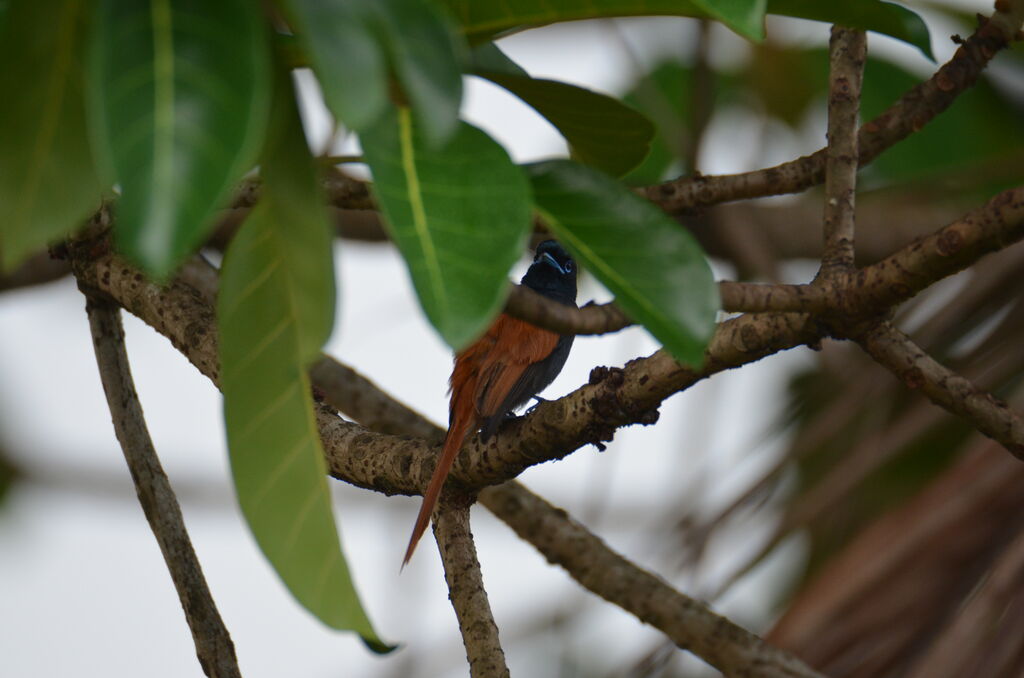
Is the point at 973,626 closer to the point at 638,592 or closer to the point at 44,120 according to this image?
the point at 638,592

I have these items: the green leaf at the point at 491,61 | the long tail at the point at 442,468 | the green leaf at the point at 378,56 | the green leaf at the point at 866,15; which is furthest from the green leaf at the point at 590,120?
the long tail at the point at 442,468

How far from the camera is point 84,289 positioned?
6.59 ft

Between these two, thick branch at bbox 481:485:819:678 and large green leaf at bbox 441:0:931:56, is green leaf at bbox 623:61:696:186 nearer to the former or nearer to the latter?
thick branch at bbox 481:485:819:678

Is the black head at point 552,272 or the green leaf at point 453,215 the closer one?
the green leaf at point 453,215

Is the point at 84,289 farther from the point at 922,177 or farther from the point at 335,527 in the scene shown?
the point at 922,177

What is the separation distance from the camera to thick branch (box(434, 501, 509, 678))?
1.61 metres

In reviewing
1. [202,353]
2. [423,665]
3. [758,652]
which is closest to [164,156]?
[202,353]

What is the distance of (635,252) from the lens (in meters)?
0.97

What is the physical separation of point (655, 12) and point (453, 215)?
1.30 ft

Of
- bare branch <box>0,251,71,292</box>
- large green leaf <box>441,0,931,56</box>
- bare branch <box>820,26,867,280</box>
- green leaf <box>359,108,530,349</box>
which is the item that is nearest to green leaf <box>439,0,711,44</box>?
large green leaf <box>441,0,931,56</box>

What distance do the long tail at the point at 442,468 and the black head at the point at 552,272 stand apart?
1.15m

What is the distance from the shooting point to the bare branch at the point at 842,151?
1.39 meters

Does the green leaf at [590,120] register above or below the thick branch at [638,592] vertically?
above

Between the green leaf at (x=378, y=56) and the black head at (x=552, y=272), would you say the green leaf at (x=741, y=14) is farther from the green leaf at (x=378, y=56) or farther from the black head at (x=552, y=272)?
the black head at (x=552, y=272)
